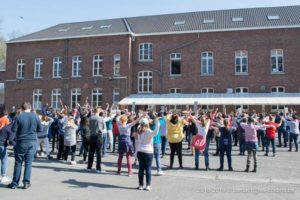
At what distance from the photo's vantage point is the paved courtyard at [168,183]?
274 inches

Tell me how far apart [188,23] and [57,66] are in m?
14.8

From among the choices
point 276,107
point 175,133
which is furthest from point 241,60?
point 175,133

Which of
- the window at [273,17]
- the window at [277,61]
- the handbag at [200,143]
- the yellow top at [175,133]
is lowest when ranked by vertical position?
the handbag at [200,143]

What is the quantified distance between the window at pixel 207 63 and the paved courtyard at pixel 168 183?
19025 mm

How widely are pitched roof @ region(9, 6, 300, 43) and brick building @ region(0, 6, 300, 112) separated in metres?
0.09

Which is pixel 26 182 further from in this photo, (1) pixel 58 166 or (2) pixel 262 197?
(2) pixel 262 197

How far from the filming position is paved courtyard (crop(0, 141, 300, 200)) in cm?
696

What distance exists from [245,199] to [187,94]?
2321cm

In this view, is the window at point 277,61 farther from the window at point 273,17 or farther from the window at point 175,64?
the window at point 175,64

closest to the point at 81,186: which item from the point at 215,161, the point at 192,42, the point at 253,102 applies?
the point at 215,161

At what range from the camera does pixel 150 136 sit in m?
7.89

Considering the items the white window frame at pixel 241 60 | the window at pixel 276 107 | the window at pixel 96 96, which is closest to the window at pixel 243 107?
the window at pixel 276 107

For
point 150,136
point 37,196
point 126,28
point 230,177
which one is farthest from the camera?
point 126,28

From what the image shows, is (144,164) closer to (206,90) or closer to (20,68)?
(206,90)
